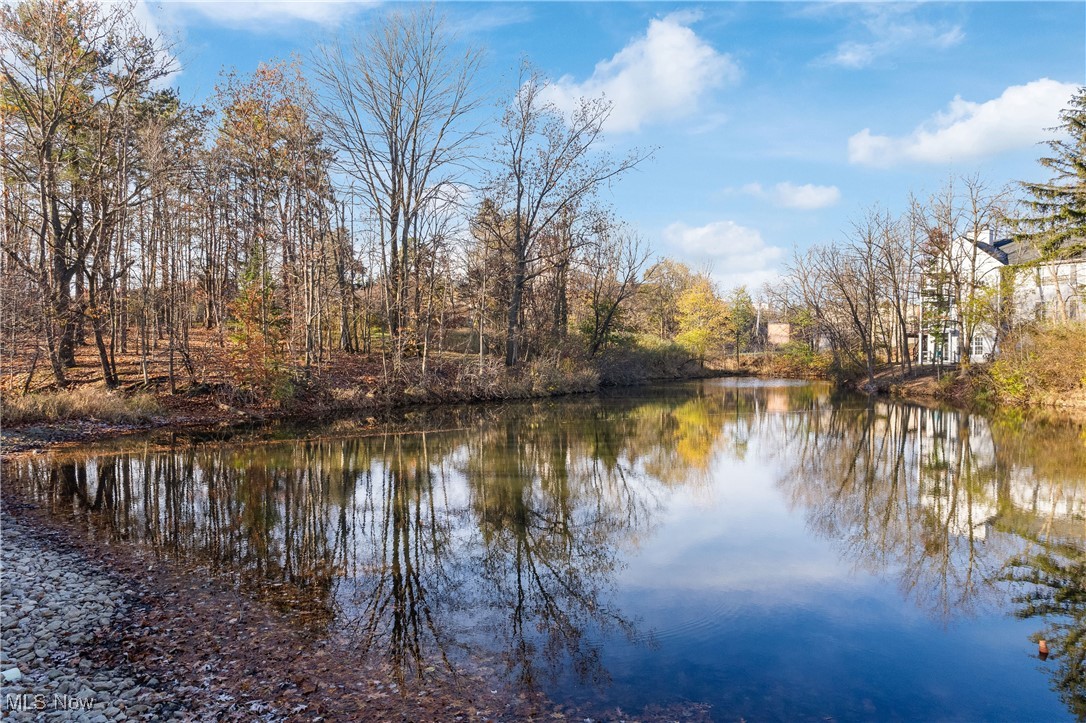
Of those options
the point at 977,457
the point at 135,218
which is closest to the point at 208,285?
the point at 135,218

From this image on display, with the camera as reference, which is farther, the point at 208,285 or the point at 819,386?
the point at 819,386

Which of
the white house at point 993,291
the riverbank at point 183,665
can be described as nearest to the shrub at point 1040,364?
the white house at point 993,291

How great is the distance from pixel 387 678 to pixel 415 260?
79.7ft

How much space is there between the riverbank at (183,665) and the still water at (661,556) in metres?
0.36

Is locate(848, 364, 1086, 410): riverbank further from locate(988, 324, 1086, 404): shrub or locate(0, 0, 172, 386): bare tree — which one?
locate(0, 0, 172, 386): bare tree

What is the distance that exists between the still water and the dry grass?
3.35m

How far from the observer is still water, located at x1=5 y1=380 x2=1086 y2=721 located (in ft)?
18.4

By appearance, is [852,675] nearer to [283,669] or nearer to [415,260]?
[283,669]

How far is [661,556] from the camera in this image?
29.3ft

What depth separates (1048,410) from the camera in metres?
25.3

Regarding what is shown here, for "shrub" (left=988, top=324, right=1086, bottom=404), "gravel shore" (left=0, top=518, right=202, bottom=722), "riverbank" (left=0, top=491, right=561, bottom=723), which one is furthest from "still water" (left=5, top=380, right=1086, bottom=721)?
"shrub" (left=988, top=324, right=1086, bottom=404)

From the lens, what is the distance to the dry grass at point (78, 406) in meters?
16.6

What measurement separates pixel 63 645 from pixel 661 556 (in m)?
6.84

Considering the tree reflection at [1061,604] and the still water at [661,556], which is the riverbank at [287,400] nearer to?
the still water at [661,556]
